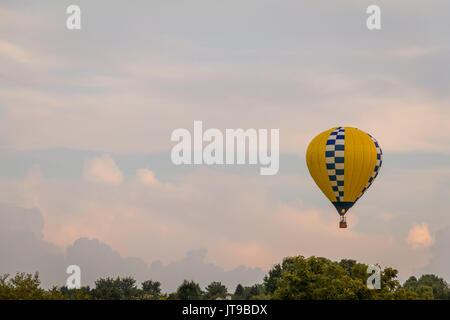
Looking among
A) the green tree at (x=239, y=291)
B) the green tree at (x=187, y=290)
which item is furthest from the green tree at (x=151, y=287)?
the green tree at (x=187, y=290)

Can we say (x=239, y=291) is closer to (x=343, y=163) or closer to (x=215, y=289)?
(x=215, y=289)

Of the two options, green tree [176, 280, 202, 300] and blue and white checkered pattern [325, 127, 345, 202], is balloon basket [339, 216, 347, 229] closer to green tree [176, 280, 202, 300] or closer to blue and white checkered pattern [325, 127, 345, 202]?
blue and white checkered pattern [325, 127, 345, 202]

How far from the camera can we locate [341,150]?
92.3 m

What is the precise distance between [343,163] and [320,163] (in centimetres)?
280

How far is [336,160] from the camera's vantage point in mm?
92375

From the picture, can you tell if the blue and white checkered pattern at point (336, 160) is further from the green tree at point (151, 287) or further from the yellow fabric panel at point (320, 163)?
the green tree at point (151, 287)

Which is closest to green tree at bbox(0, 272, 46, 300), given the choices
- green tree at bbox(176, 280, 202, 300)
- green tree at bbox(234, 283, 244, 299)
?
green tree at bbox(176, 280, 202, 300)

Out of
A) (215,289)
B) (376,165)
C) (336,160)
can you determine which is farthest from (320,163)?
(215,289)

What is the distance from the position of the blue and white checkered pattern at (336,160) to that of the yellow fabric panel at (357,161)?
442mm

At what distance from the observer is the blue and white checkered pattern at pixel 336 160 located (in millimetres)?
92319

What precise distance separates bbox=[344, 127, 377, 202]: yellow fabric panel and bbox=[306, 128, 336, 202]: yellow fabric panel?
6.66 feet
